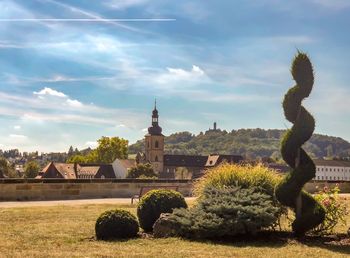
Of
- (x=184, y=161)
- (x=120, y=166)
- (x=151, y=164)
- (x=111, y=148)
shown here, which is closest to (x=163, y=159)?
(x=184, y=161)

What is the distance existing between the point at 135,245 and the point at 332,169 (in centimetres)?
14948

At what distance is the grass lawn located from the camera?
30.1ft

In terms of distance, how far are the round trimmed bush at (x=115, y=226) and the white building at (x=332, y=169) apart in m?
136

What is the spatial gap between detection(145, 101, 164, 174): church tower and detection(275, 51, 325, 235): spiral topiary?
403 feet

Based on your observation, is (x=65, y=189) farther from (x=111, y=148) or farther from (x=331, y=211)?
(x=111, y=148)

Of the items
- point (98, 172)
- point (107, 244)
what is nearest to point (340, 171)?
point (98, 172)

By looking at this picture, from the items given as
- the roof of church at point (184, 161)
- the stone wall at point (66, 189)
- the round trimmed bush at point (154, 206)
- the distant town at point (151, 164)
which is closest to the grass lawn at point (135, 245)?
the round trimmed bush at point (154, 206)

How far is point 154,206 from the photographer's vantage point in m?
12.6

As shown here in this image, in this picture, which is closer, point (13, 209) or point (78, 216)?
point (78, 216)

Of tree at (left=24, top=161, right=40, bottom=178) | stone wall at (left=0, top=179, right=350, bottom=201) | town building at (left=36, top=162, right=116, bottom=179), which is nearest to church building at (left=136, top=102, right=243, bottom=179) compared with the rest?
town building at (left=36, top=162, right=116, bottom=179)

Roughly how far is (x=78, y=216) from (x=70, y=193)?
342 inches

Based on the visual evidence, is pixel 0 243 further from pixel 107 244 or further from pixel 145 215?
pixel 145 215

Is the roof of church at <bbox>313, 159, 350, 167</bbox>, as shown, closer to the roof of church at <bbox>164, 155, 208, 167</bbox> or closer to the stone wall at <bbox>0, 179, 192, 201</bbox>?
the roof of church at <bbox>164, 155, 208, 167</bbox>

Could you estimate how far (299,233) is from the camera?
37.3 feet
